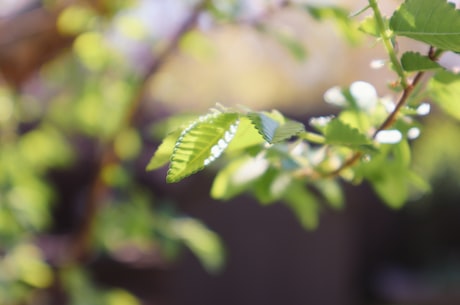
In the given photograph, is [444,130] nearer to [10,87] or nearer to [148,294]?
[148,294]

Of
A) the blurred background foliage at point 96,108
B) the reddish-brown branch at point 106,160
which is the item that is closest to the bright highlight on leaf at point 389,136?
the blurred background foliage at point 96,108

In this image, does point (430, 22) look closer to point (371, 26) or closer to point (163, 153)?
point (371, 26)

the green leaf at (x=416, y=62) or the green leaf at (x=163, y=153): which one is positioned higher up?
the green leaf at (x=163, y=153)

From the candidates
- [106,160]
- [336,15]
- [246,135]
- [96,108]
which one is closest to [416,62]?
[246,135]

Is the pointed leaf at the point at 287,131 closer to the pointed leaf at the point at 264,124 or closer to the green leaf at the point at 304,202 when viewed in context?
the pointed leaf at the point at 264,124

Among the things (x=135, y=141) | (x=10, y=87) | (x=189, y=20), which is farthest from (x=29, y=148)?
(x=189, y=20)

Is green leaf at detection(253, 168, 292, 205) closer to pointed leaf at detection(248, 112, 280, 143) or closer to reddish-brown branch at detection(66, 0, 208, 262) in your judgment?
pointed leaf at detection(248, 112, 280, 143)
